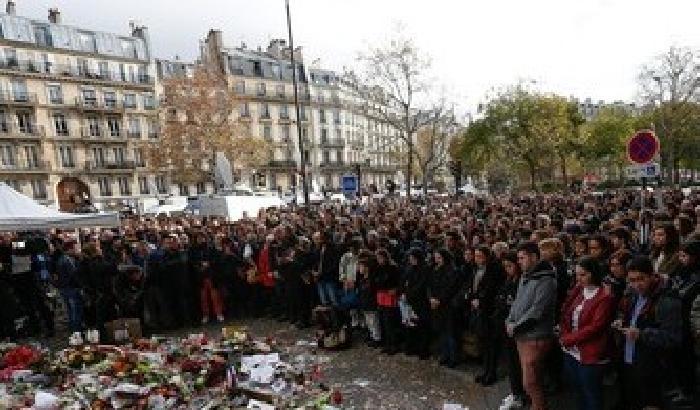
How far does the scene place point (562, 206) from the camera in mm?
18484

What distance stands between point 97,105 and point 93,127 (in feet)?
7.08

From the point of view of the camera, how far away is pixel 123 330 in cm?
1062

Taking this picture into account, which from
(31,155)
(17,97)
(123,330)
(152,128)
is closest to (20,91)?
(17,97)

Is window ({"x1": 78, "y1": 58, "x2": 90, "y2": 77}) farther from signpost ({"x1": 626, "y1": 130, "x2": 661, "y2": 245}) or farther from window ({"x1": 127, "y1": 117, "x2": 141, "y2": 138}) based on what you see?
signpost ({"x1": 626, "y1": 130, "x2": 661, "y2": 245})

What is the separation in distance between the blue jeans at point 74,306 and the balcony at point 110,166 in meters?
47.8

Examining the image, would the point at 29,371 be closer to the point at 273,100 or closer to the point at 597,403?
the point at 597,403

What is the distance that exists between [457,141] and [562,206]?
31829 millimetres

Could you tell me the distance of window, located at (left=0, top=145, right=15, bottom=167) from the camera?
50.3m

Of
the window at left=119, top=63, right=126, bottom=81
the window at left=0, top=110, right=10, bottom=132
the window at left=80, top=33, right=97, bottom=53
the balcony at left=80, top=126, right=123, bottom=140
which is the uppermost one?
the window at left=80, top=33, right=97, bottom=53

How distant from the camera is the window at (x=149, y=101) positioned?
2383 inches

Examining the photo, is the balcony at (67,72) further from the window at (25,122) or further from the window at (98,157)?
the window at (98,157)

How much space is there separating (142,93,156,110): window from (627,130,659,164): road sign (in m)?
57.4

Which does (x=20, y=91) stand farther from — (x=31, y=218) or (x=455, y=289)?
(x=455, y=289)

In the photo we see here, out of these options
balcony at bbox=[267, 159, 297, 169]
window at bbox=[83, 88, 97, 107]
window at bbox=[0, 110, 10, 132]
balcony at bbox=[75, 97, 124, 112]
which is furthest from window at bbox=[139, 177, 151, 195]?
balcony at bbox=[267, 159, 297, 169]
